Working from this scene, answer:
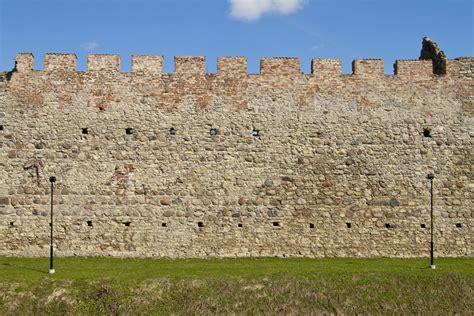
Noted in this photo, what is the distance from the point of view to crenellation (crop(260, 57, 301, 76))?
59.0 ft

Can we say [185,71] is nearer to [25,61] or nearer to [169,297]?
[25,61]

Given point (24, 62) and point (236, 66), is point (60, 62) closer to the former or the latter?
point (24, 62)

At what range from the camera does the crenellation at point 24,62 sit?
17.7 metres

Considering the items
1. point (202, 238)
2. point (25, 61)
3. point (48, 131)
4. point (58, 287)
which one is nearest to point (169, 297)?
point (58, 287)

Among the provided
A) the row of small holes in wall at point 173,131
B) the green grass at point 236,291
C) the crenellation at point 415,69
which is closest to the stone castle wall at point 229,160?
the row of small holes in wall at point 173,131

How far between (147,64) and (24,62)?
13.8 feet

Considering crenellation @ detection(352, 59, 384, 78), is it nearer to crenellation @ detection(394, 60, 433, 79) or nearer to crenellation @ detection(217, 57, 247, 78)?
crenellation @ detection(394, 60, 433, 79)

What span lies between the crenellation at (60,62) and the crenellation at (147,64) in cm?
209

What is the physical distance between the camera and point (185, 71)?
17906 mm

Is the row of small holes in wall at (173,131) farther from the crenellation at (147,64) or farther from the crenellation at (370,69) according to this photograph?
the crenellation at (370,69)

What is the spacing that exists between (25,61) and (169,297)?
9.96 m

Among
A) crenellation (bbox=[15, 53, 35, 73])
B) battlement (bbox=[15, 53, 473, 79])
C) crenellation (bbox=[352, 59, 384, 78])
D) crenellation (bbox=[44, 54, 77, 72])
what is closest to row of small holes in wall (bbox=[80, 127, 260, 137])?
battlement (bbox=[15, 53, 473, 79])

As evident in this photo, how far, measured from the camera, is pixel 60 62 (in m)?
17.8

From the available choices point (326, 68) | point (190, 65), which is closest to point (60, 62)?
point (190, 65)
